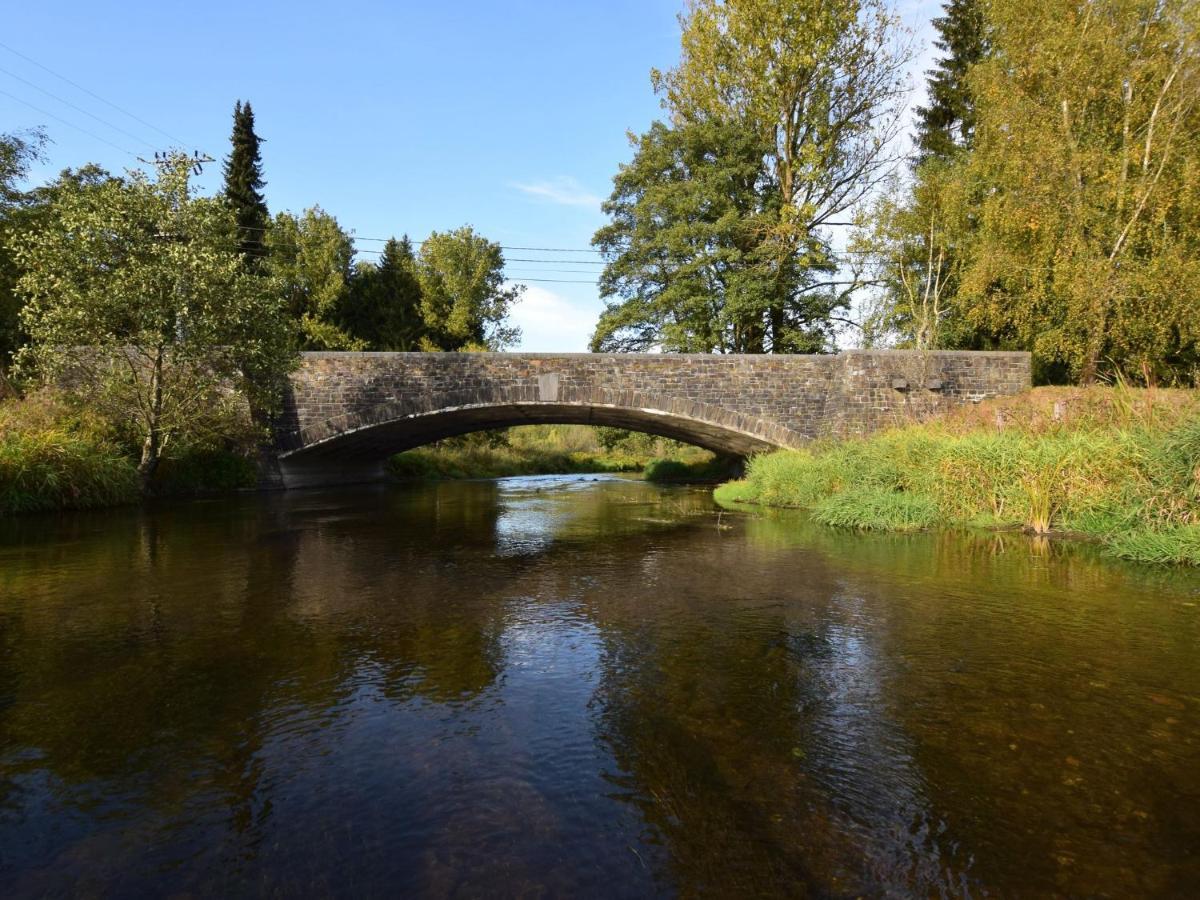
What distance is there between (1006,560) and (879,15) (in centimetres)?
2630

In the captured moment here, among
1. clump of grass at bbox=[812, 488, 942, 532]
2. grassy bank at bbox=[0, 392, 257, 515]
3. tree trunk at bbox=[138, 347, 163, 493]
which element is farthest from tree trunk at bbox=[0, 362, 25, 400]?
clump of grass at bbox=[812, 488, 942, 532]

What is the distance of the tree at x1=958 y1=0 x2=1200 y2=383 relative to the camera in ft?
66.6

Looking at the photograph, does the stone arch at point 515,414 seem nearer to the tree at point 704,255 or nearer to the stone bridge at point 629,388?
the stone bridge at point 629,388

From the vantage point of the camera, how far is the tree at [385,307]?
40688 millimetres

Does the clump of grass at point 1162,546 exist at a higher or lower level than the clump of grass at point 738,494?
higher

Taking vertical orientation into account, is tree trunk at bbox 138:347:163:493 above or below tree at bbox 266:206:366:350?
below

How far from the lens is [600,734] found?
14.3 ft

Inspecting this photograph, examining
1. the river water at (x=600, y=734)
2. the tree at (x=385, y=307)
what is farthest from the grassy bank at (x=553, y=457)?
the river water at (x=600, y=734)

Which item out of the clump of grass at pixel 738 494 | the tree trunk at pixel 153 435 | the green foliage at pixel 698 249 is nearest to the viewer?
the tree trunk at pixel 153 435

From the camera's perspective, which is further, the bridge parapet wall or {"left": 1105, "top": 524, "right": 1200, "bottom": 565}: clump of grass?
the bridge parapet wall

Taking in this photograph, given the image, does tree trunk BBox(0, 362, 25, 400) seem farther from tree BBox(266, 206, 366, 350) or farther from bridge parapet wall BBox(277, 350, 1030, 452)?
tree BBox(266, 206, 366, 350)

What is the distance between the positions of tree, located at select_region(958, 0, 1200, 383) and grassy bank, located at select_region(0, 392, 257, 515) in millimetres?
24567

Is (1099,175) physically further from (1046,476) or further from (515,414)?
(515,414)

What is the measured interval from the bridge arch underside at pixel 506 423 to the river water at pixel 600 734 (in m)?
13.7
